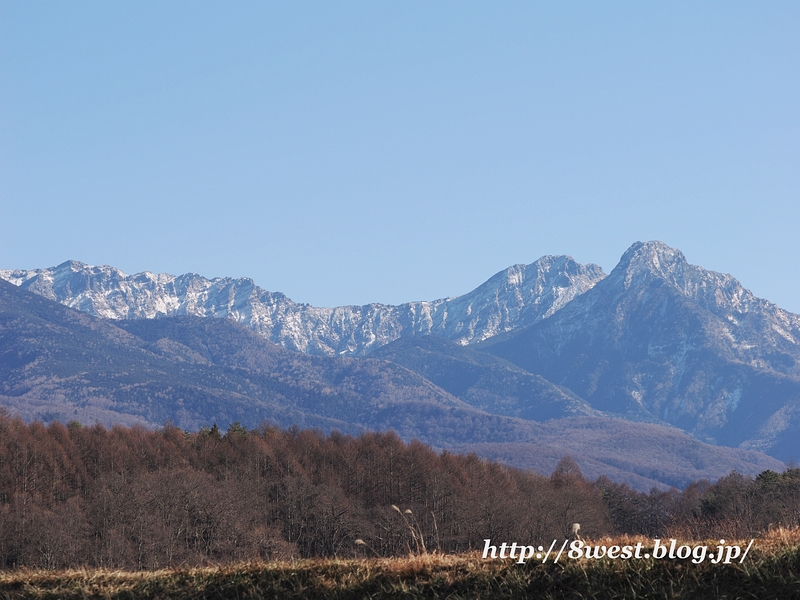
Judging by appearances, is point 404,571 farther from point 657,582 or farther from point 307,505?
point 307,505

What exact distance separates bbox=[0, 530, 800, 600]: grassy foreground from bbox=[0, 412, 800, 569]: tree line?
1915 inches

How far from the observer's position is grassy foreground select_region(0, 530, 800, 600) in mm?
13188

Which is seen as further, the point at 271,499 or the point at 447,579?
the point at 271,499

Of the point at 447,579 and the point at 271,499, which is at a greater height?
the point at 447,579

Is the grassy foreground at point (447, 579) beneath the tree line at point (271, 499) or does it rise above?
above

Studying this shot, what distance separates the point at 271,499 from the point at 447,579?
367 ft

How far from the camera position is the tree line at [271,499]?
282ft

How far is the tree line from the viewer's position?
85875 mm

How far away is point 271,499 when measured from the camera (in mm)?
122625

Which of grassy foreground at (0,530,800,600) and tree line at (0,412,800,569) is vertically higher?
grassy foreground at (0,530,800,600)

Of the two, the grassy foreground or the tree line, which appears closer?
the grassy foreground

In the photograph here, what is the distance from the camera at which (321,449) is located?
6097 inches

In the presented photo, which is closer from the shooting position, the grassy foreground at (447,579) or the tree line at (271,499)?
the grassy foreground at (447,579)

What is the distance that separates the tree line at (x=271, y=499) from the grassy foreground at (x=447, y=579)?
160 ft
